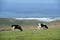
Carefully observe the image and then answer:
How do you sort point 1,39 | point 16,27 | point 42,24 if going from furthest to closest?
point 42,24 → point 16,27 → point 1,39

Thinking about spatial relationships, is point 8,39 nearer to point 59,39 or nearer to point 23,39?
point 23,39

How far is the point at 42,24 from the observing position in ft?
79.8

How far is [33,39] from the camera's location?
37.0ft

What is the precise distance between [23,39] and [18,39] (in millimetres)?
263

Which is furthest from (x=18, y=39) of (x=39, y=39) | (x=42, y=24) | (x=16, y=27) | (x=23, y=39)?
(x=42, y=24)

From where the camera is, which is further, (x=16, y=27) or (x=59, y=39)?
(x=16, y=27)

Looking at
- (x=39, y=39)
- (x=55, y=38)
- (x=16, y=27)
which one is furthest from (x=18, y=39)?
(x=16, y=27)

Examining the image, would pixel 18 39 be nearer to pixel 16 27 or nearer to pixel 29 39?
pixel 29 39

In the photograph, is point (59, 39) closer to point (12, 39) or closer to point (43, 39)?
point (43, 39)

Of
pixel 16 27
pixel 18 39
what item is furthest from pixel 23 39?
pixel 16 27

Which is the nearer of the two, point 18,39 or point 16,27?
point 18,39

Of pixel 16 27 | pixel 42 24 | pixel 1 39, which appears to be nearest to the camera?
pixel 1 39

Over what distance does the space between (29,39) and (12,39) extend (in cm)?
89

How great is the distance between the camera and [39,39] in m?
11.3
